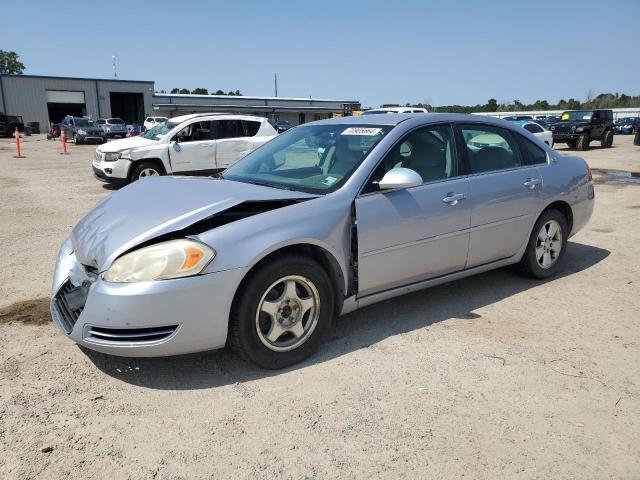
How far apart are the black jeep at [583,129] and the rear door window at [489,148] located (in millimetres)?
22803

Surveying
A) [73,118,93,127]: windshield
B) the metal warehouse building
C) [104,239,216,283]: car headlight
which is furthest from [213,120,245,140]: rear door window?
the metal warehouse building

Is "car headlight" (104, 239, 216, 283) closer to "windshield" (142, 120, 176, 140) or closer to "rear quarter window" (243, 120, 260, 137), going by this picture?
"windshield" (142, 120, 176, 140)

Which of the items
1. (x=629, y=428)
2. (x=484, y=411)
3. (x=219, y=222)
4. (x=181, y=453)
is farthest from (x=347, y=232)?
(x=629, y=428)

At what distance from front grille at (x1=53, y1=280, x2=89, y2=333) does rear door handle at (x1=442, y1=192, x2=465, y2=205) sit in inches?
102

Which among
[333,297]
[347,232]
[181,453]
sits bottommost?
[181,453]

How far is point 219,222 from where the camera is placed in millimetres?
3111

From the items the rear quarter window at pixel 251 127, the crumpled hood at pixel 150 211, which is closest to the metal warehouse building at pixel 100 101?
the rear quarter window at pixel 251 127

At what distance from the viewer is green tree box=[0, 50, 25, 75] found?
112 meters

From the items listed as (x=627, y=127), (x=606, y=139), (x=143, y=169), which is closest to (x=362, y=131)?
(x=143, y=169)

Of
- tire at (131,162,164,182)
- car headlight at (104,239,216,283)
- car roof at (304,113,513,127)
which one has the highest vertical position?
car roof at (304,113,513,127)

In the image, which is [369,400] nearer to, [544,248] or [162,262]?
[162,262]

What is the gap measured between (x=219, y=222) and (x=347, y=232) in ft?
2.83

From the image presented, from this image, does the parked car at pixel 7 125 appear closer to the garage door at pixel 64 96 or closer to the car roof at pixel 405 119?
the garage door at pixel 64 96

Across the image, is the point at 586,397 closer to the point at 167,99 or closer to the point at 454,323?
the point at 454,323
